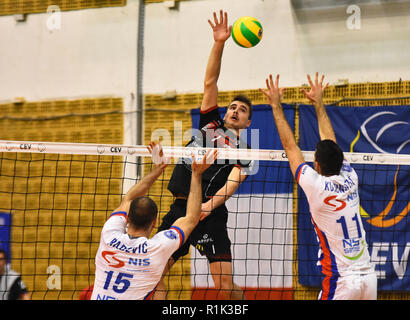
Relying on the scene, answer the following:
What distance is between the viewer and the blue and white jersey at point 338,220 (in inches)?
207

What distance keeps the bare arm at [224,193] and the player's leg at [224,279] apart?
64 centimetres

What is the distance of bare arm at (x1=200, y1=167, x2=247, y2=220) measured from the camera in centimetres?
692

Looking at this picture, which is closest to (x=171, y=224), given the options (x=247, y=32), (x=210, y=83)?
(x=210, y=83)

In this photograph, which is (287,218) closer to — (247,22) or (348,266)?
(247,22)

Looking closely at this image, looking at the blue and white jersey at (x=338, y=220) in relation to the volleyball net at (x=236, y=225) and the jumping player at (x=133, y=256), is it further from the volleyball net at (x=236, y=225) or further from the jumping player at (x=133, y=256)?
the volleyball net at (x=236, y=225)

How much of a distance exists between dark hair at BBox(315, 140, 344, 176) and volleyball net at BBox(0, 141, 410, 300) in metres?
3.20

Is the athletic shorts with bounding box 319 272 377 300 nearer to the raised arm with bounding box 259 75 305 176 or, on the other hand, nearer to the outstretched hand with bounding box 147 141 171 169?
the raised arm with bounding box 259 75 305 176

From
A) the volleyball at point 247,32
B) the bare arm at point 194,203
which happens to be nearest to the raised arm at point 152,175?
the bare arm at point 194,203

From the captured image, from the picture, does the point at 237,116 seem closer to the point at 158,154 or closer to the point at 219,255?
the point at 219,255

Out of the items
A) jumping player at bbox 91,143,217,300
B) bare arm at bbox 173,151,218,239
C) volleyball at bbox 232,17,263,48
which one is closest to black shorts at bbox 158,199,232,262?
bare arm at bbox 173,151,218,239

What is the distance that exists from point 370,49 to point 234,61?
267 cm

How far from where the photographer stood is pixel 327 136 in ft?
19.7
